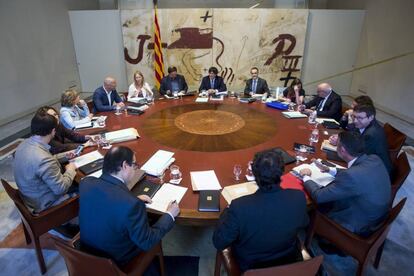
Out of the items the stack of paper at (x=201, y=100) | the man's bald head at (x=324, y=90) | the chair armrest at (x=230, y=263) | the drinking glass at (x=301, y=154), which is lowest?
the chair armrest at (x=230, y=263)

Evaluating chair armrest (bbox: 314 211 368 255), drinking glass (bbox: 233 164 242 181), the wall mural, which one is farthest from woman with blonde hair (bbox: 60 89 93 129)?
the wall mural

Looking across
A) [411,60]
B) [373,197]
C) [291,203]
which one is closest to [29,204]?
[291,203]

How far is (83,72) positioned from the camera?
25.8 ft

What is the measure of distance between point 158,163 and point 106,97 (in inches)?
88.5

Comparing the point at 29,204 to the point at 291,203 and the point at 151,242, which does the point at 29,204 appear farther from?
the point at 291,203

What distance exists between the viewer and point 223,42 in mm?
7266

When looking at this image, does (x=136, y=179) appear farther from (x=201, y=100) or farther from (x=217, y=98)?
(x=217, y=98)

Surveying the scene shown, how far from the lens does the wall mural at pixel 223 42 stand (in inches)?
277

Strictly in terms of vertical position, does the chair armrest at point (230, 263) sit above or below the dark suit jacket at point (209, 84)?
below

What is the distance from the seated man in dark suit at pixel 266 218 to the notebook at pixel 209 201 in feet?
0.96

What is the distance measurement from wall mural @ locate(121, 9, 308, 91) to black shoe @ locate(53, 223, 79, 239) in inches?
221

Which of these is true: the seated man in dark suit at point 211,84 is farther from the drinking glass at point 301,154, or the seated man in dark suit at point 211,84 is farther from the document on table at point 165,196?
the document on table at point 165,196

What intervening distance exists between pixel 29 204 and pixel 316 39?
7706mm

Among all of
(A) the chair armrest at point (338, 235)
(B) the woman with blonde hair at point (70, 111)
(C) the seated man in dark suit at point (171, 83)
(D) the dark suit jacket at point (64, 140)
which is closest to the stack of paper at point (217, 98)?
(C) the seated man in dark suit at point (171, 83)
